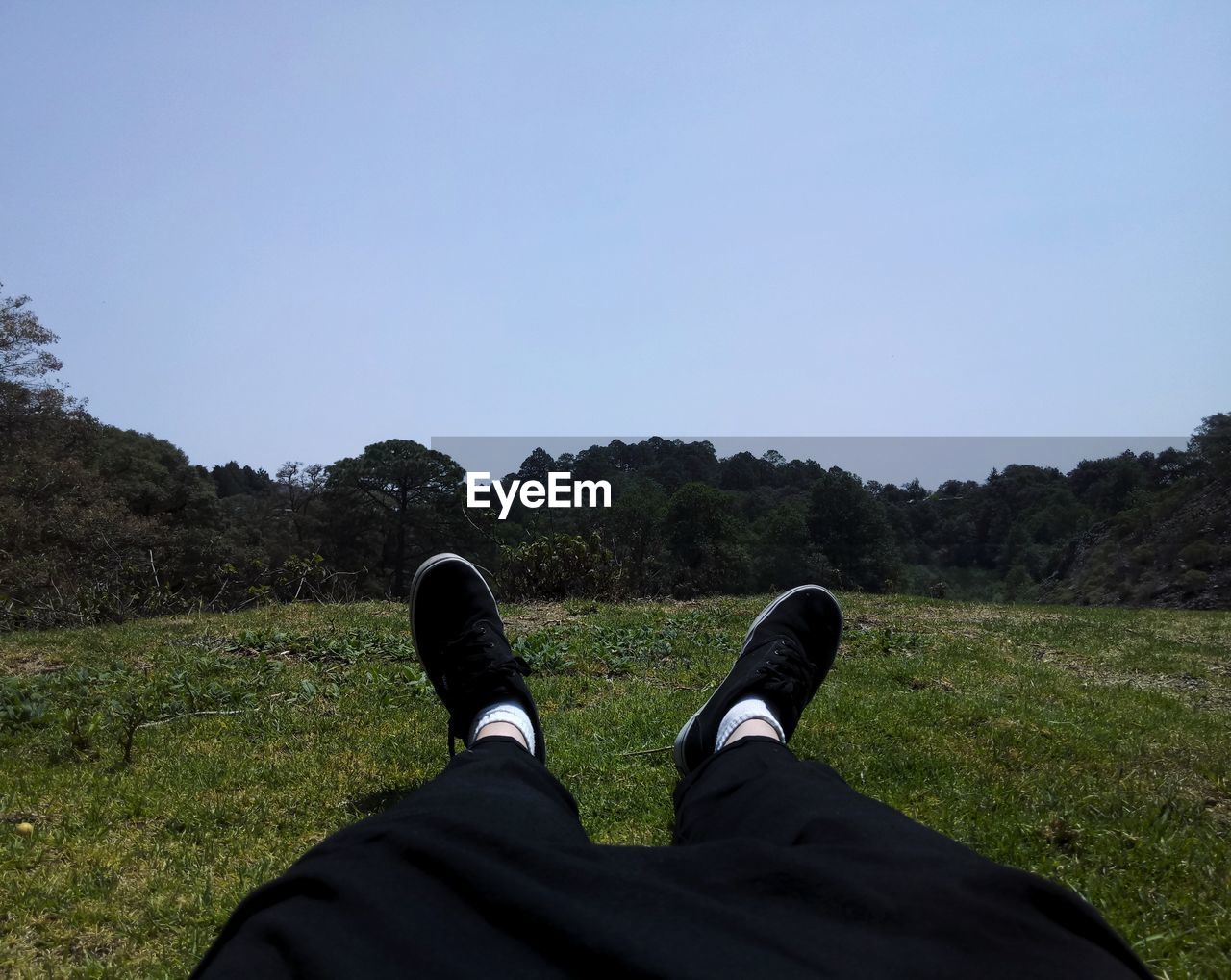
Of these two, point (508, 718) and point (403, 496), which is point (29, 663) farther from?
point (403, 496)

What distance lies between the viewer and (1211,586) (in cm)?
1686

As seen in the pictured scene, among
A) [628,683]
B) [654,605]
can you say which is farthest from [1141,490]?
[628,683]

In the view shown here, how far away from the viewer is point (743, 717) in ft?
6.84

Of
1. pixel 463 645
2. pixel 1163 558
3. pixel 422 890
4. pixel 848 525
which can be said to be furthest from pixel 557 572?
pixel 848 525

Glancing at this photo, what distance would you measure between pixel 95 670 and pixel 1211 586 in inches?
766

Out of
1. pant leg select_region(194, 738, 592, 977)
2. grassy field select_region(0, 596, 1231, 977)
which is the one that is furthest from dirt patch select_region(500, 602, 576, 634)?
pant leg select_region(194, 738, 592, 977)

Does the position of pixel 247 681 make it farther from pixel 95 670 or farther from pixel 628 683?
pixel 628 683

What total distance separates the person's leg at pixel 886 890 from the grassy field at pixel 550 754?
31.2 inches

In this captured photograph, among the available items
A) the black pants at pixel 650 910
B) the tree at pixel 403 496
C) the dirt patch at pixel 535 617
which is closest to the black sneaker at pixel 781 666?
the black pants at pixel 650 910

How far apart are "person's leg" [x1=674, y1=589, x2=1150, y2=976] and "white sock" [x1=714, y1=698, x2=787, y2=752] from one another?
0.45 meters

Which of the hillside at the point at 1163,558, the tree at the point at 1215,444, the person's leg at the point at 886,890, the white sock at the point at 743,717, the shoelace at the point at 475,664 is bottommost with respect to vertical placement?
the hillside at the point at 1163,558

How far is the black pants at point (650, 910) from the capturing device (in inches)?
34.6

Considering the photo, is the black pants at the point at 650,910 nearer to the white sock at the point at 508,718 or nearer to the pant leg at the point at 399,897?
the pant leg at the point at 399,897

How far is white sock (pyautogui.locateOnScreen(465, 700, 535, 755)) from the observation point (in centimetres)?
209
